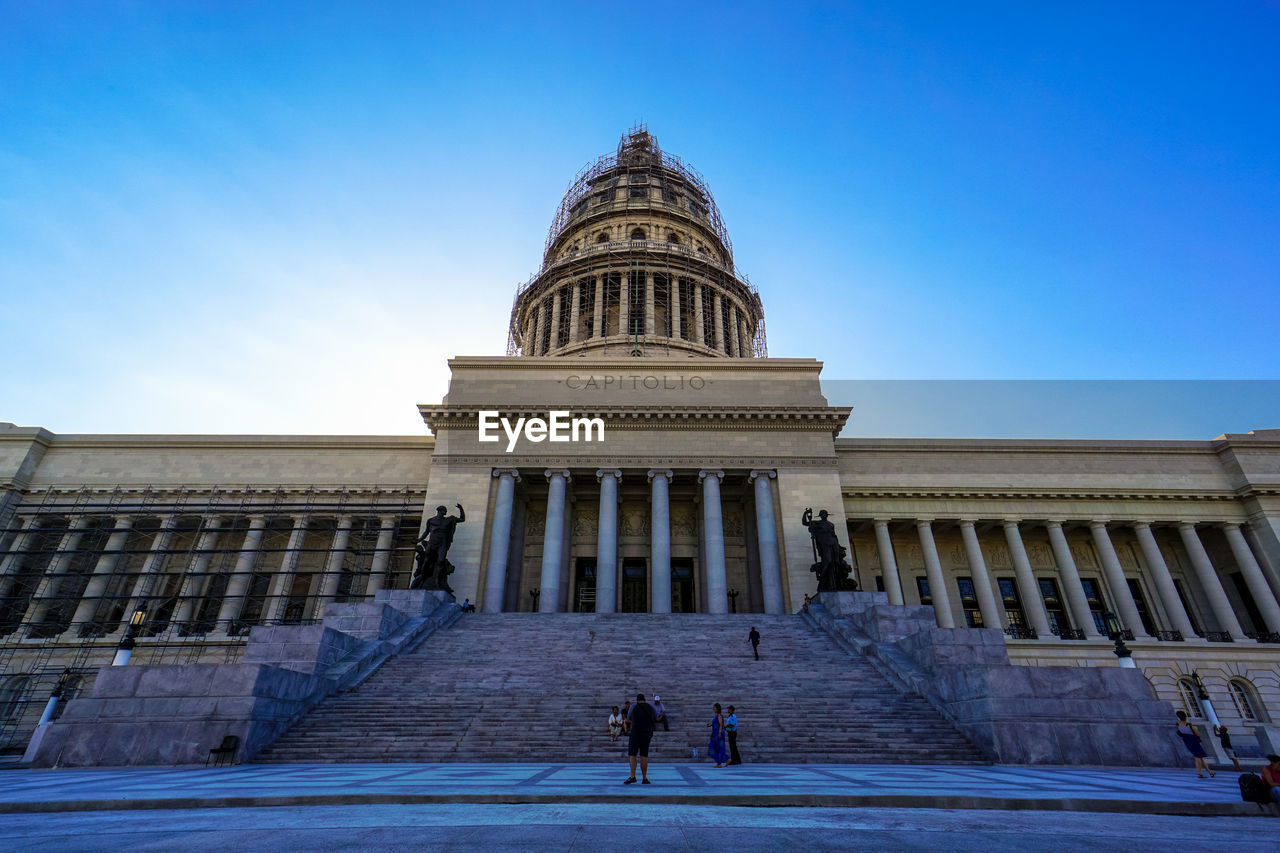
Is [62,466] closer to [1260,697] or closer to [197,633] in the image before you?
[197,633]

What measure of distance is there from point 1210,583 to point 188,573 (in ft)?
166

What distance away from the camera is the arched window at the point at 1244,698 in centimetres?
2967

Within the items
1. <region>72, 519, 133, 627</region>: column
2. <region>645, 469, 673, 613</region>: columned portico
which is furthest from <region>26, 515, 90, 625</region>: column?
<region>645, 469, 673, 613</region>: columned portico

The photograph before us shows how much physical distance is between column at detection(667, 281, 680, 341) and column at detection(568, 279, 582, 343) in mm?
6871

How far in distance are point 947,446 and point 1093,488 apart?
24.2 ft

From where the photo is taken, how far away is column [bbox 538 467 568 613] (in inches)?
1099

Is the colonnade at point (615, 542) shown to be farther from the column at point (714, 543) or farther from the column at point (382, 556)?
the column at point (382, 556)

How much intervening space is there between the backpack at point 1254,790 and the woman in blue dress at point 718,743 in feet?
23.7

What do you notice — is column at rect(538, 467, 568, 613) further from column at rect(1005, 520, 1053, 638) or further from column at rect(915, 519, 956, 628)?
column at rect(1005, 520, 1053, 638)

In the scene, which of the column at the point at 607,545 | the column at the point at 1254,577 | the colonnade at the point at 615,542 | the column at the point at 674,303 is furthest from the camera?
the column at the point at 674,303

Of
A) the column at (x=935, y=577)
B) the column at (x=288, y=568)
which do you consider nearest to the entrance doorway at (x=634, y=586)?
the column at (x=935, y=577)

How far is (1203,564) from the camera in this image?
33000 millimetres

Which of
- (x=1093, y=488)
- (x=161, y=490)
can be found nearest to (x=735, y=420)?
(x=1093, y=488)

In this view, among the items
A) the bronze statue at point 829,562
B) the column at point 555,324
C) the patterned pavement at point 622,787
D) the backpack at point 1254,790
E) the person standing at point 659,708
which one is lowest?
→ the patterned pavement at point 622,787
